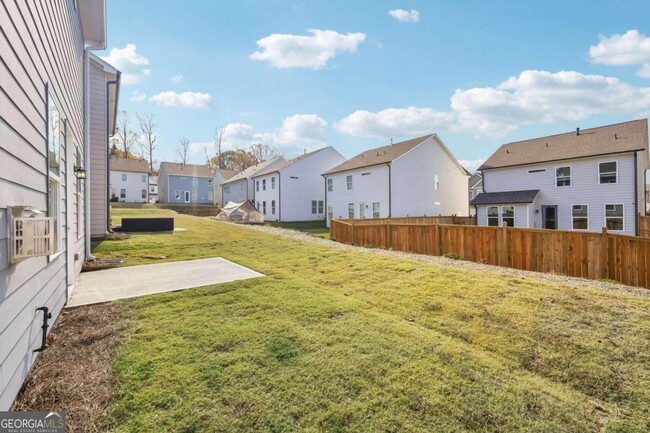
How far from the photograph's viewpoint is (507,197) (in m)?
20.5

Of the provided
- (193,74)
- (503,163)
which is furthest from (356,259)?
(503,163)

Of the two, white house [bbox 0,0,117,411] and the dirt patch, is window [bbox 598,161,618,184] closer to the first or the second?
the dirt patch

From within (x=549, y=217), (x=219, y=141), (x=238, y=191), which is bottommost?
(x=549, y=217)

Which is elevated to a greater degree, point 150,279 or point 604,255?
point 604,255

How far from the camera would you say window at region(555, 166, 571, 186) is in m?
18.5

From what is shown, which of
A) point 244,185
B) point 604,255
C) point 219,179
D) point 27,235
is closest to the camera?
point 27,235

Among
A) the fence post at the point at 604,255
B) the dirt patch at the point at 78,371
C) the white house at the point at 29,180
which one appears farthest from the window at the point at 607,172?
the white house at the point at 29,180

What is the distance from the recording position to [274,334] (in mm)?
3861

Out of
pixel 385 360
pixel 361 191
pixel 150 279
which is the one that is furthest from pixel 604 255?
pixel 361 191

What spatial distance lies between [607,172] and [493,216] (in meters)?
6.17

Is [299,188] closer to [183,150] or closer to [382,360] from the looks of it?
[382,360]

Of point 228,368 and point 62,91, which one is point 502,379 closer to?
point 228,368

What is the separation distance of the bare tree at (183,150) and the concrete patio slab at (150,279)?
54.2 metres

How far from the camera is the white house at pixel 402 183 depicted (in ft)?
73.8
